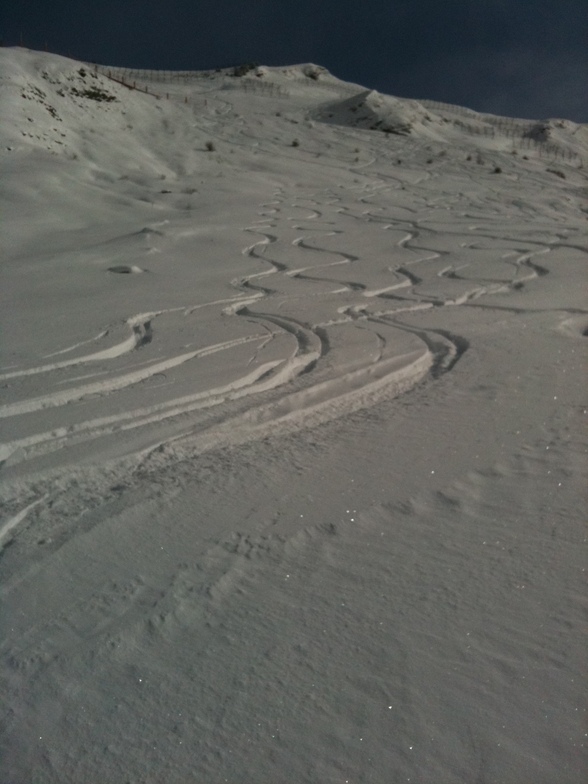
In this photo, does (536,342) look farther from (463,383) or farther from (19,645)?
(19,645)

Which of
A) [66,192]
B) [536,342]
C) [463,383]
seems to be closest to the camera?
[463,383]

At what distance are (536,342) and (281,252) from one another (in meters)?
3.17

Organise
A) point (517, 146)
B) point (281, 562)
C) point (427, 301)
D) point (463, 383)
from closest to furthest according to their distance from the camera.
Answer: point (281, 562) < point (463, 383) < point (427, 301) < point (517, 146)

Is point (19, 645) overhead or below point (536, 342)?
below

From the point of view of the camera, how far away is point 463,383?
3.05 meters

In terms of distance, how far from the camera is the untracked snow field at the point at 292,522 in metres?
1.36

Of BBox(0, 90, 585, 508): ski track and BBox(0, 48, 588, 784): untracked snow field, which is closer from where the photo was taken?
BBox(0, 48, 588, 784): untracked snow field

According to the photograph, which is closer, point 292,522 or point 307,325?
point 292,522

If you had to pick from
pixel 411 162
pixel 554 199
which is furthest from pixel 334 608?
pixel 411 162

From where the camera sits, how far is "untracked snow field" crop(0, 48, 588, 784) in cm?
136

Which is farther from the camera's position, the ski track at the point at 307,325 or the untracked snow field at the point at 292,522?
the ski track at the point at 307,325

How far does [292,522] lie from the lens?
2018mm

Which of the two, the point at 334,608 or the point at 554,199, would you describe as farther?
the point at 554,199

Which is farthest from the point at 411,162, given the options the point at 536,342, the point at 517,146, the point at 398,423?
the point at 398,423
